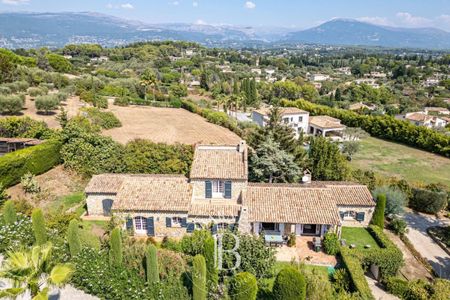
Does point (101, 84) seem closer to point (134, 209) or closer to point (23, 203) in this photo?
point (23, 203)

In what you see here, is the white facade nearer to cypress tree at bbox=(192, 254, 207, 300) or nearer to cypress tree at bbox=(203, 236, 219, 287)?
cypress tree at bbox=(203, 236, 219, 287)

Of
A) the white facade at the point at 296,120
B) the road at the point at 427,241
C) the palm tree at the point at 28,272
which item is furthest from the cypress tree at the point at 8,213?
the white facade at the point at 296,120

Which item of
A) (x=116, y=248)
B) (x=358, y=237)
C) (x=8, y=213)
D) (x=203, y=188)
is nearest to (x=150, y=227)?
(x=203, y=188)

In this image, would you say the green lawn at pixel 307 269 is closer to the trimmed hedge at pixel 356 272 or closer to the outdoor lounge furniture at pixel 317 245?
the trimmed hedge at pixel 356 272

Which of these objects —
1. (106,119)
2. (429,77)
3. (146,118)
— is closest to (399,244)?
(106,119)

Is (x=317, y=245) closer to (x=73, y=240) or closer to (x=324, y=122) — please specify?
(x=73, y=240)

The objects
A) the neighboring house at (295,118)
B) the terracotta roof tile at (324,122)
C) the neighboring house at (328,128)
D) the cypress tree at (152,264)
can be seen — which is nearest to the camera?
the cypress tree at (152,264)

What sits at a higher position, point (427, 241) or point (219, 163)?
point (219, 163)
